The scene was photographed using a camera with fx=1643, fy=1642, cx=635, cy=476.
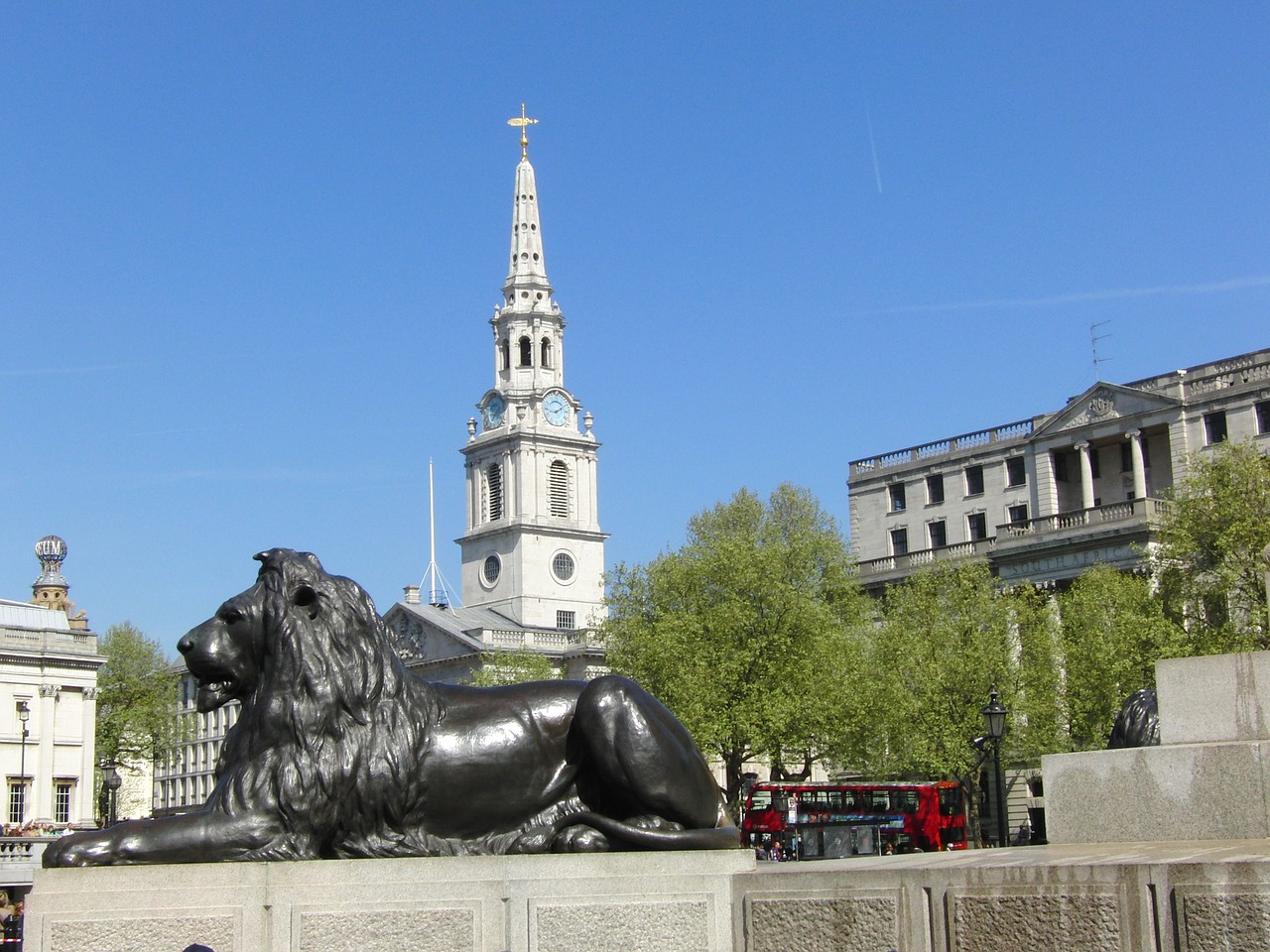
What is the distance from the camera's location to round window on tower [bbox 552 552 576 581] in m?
111

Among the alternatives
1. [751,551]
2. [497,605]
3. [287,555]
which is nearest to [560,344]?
[497,605]

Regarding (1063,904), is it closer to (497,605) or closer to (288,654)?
(288,654)

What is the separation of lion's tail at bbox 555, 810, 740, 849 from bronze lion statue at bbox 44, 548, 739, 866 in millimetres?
11

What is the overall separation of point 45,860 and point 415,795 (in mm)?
2066

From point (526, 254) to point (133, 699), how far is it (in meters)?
42.1

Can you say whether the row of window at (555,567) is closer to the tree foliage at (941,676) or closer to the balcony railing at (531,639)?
the balcony railing at (531,639)

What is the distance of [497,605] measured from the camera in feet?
365

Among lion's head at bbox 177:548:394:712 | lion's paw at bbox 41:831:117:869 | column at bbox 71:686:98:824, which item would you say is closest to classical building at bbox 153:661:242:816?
column at bbox 71:686:98:824

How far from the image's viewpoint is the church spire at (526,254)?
114812mm

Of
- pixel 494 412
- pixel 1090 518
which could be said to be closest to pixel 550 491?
pixel 494 412

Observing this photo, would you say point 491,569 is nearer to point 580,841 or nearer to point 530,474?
point 530,474

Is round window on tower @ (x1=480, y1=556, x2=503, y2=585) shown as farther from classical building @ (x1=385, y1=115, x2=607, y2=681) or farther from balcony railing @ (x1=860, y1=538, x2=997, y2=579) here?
balcony railing @ (x1=860, y1=538, x2=997, y2=579)

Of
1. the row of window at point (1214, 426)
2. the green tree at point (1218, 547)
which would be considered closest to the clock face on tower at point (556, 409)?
the row of window at point (1214, 426)

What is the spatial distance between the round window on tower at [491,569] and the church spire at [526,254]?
57.7ft
